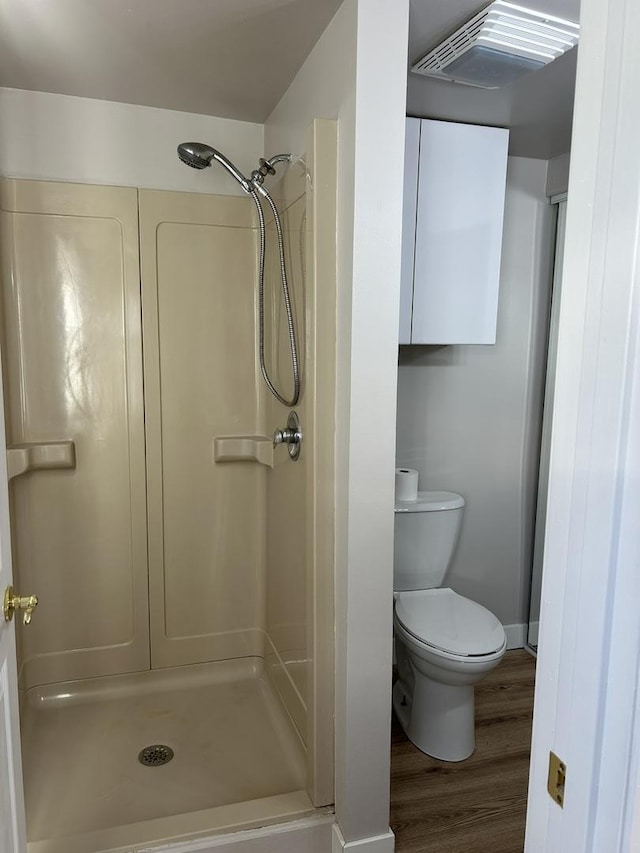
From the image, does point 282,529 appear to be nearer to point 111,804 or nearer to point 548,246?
point 111,804

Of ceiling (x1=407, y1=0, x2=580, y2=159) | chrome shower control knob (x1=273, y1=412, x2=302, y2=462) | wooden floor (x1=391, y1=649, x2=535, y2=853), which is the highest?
ceiling (x1=407, y1=0, x2=580, y2=159)

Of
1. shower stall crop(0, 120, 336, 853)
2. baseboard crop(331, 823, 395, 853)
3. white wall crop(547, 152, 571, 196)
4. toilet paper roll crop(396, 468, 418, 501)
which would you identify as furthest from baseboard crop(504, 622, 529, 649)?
white wall crop(547, 152, 571, 196)

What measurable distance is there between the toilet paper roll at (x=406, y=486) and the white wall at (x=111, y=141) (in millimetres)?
1310

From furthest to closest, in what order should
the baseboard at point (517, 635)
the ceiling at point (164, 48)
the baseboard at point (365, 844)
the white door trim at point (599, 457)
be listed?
the baseboard at point (517, 635) < the baseboard at point (365, 844) < the ceiling at point (164, 48) < the white door trim at point (599, 457)

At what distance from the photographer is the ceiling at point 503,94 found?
156 centimetres

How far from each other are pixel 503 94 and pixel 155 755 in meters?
2.52

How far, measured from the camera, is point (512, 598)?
303cm

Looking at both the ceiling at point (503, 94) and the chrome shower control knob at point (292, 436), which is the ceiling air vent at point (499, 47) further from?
the chrome shower control knob at point (292, 436)

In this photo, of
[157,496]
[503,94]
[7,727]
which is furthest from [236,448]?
[503,94]

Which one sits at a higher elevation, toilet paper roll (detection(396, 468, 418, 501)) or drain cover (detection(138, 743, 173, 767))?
toilet paper roll (detection(396, 468, 418, 501))

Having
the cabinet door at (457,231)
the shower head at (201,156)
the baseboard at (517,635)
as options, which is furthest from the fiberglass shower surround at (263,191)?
the baseboard at (517,635)

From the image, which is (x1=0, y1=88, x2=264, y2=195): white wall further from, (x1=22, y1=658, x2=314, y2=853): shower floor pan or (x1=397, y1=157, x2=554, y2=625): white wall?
(x1=22, y1=658, x2=314, y2=853): shower floor pan

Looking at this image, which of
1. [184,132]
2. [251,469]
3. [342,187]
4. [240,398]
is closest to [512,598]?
[251,469]

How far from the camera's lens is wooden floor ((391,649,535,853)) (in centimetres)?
189
